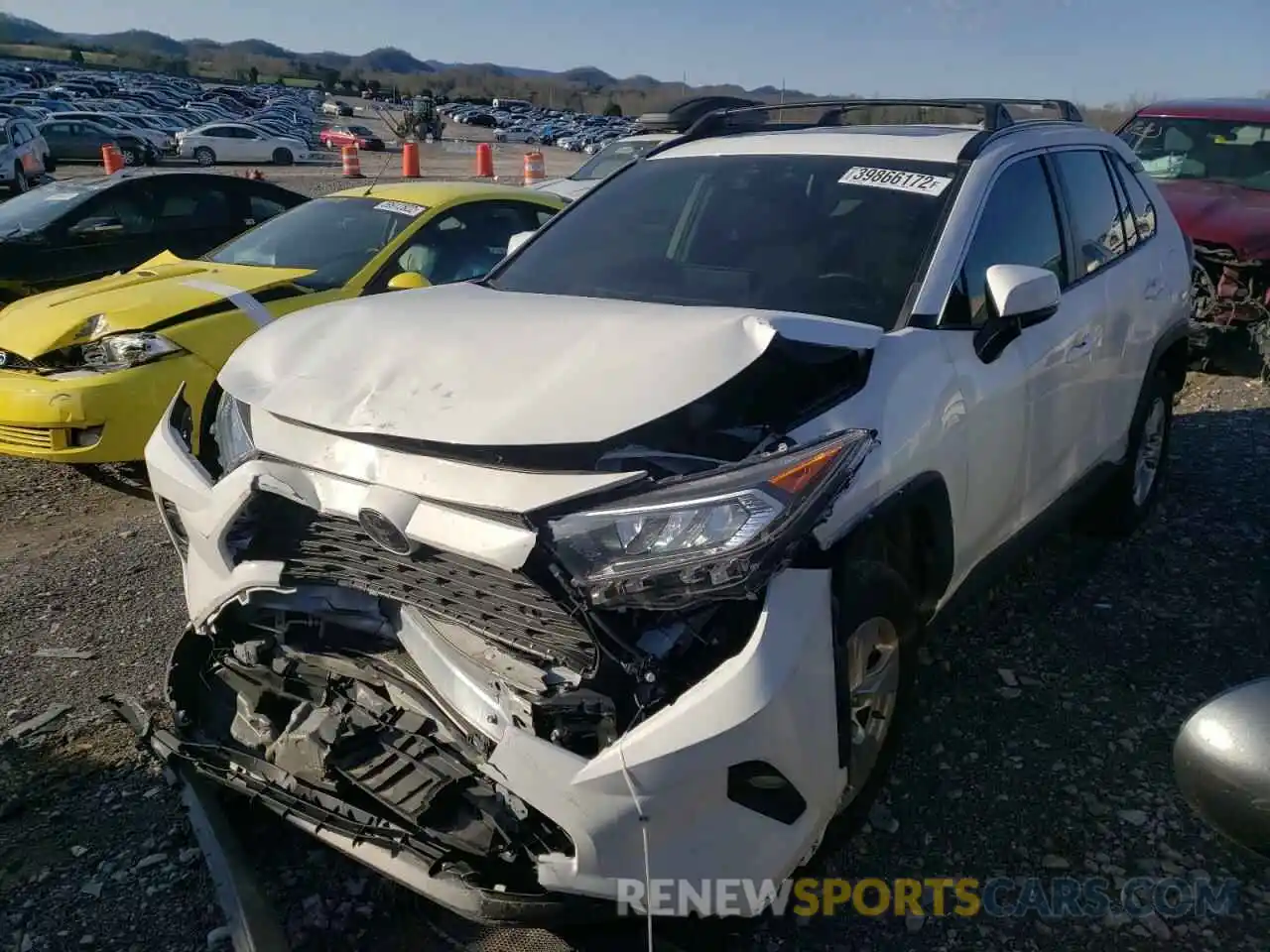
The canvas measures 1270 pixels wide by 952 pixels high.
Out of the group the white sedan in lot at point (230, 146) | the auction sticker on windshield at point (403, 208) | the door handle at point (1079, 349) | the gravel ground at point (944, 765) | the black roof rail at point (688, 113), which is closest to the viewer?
the gravel ground at point (944, 765)

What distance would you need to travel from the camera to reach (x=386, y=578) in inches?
90.2

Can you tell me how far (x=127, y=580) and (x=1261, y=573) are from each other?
503 cm

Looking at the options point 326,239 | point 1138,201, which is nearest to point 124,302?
point 326,239

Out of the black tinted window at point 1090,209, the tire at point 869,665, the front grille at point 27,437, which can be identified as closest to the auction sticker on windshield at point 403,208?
the front grille at point 27,437

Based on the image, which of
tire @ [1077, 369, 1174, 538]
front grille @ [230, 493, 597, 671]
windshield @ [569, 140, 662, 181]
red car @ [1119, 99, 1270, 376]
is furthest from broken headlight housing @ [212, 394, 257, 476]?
windshield @ [569, 140, 662, 181]

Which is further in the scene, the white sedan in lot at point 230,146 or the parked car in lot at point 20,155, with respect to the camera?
the white sedan in lot at point 230,146

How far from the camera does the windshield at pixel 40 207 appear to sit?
8000 millimetres

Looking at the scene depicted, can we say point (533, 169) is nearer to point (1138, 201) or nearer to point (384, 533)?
point (1138, 201)

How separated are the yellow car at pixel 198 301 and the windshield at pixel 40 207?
6.39 feet

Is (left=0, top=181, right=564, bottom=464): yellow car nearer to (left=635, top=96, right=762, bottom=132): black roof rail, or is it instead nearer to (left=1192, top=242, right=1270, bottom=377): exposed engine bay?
(left=635, top=96, right=762, bottom=132): black roof rail

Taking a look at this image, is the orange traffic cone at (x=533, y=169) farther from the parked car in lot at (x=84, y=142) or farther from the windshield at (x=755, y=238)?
the parked car in lot at (x=84, y=142)

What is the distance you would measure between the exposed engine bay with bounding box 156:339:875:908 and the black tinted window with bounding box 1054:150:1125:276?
1.91m

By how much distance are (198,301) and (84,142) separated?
30.3m

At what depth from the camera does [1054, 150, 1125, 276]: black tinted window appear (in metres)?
3.95
